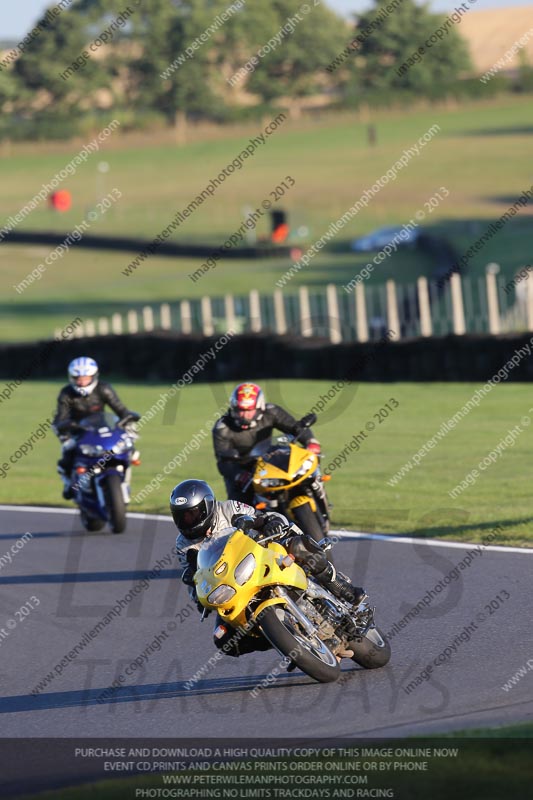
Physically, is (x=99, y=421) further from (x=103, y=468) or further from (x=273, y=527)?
(x=273, y=527)

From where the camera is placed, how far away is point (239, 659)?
29.1 ft

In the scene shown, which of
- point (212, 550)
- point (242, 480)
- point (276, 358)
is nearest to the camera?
point (212, 550)

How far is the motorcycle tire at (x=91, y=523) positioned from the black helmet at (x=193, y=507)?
6488 millimetres

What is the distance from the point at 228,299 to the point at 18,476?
62.6 feet

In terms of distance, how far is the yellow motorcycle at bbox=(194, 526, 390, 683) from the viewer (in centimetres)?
735

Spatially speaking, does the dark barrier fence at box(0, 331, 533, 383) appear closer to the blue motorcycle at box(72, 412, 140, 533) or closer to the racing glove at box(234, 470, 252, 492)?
the blue motorcycle at box(72, 412, 140, 533)

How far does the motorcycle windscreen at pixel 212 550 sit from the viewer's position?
7.52 meters

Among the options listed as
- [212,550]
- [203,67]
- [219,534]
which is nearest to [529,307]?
[219,534]

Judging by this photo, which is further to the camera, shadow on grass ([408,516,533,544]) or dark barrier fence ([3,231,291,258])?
dark barrier fence ([3,231,291,258])

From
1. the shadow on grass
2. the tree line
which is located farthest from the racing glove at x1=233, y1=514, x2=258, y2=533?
the tree line

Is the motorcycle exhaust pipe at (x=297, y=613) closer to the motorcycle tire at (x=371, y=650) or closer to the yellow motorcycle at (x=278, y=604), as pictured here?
the yellow motorcycle at (x=278, y=604)

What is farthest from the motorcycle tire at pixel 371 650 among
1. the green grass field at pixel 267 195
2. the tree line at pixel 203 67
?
the tree line at pixel 203 67

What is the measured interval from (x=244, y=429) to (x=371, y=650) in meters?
3.85

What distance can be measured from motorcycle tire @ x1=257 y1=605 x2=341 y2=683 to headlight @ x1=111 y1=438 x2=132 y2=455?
6.51 m
